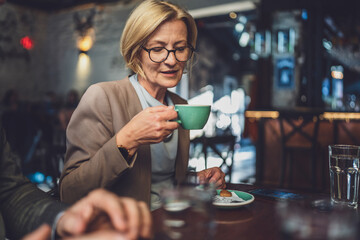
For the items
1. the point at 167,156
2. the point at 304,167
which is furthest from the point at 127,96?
the point at 304,167

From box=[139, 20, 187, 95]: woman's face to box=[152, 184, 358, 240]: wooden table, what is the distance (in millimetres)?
605

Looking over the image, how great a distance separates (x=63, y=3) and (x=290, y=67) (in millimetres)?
5706

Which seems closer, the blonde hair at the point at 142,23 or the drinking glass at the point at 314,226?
the drinking glass at the point at 314,226

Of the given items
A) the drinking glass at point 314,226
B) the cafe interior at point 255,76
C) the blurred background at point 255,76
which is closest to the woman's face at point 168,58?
the drinking glass at point 314,226

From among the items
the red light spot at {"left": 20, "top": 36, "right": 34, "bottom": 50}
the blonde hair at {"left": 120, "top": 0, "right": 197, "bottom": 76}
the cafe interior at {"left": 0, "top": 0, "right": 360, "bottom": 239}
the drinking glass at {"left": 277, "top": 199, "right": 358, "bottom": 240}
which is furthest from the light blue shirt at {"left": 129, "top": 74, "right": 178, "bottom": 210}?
the red light spot at {"left": 20, "top": 36, "right": 34, "bottom": 50}

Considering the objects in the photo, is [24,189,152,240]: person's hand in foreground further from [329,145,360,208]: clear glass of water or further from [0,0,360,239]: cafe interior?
[0,0,360,239]: cafe interior

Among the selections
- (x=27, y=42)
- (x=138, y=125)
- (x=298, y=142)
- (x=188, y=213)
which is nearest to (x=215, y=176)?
(x=138, y=125)

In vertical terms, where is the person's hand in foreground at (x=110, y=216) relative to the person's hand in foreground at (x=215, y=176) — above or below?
above

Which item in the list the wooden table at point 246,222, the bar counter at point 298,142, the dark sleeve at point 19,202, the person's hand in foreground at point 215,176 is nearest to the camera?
the wooden table at point 246,222

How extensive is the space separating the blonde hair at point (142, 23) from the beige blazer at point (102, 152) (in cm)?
14

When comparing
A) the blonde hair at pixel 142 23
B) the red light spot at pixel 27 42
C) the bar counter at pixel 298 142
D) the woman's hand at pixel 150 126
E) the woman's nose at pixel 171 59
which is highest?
the red light spot at pixel 27 42

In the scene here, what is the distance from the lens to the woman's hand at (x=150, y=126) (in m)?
0.93

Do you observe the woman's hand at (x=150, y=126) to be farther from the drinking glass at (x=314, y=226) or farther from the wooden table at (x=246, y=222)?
the drinking glass at (x=314, y=226)

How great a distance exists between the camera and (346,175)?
0.98 metres
